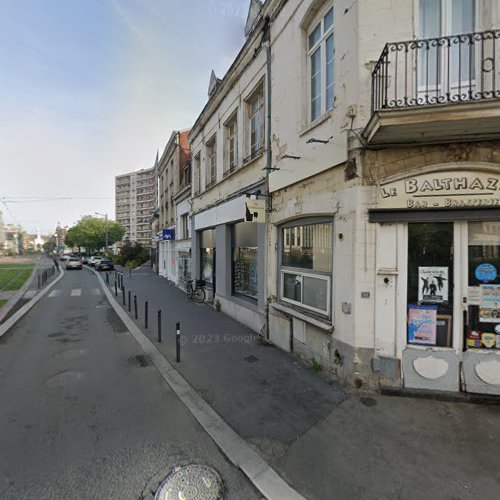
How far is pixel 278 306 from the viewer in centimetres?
666

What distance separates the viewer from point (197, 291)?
40.9ft

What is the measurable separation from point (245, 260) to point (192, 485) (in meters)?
6.70

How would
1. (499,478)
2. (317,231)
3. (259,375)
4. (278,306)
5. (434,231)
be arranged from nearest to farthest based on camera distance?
(499,478)
(434,231)
(259,375)
(317,231)
(278,306)

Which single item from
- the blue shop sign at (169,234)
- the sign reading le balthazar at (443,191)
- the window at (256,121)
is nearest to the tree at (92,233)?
the blue shop sign at (169,234)

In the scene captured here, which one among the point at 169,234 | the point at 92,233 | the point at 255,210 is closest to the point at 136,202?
the point at 92,233

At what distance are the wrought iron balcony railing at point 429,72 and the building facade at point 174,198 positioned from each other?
12860 mm

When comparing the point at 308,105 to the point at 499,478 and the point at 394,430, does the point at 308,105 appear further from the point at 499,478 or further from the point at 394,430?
the point at 499,478

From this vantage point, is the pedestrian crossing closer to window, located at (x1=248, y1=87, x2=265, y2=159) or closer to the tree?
window, located at (x1=248, y1=87, x2=265, y2=159)

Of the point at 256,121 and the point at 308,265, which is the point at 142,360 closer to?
the point at 308,265

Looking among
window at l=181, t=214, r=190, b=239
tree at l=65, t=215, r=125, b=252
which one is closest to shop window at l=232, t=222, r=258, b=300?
window at l=181, t=214, r=190, b=239

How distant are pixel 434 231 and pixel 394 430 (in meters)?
2.92

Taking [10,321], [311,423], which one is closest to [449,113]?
[311,423]

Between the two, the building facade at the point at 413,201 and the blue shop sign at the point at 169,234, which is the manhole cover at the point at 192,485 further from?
the blue shop sign at the point at 169,234

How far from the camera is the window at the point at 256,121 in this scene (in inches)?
324
